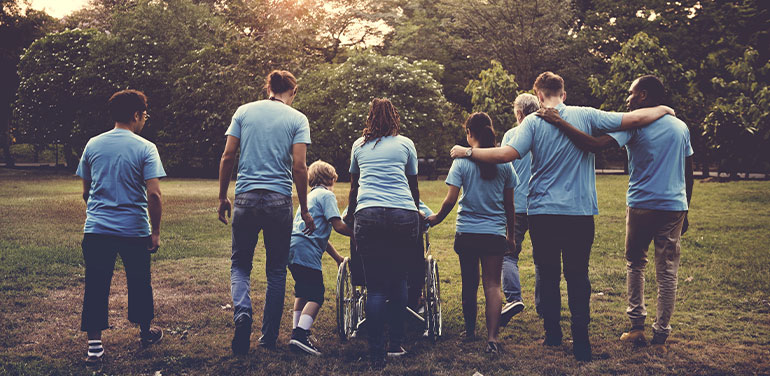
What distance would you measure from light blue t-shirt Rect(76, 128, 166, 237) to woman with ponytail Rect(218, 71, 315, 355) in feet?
1.89

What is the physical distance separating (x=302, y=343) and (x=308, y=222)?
35.4 inches

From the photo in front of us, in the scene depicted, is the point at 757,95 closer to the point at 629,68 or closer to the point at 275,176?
the point at 629,68

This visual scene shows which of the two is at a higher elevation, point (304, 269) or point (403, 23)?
point (403, 23)

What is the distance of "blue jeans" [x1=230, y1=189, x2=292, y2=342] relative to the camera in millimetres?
4586

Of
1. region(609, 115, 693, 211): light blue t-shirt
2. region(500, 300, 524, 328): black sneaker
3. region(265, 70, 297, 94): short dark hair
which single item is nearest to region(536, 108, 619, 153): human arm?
region(609, 115, 693, 211): light blue t-shirt

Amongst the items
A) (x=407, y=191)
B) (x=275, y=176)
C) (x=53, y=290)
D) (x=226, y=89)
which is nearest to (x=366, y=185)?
(x=407, y=191)

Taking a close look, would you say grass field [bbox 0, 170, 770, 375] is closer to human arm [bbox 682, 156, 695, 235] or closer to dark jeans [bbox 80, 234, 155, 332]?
dark jeans [bbox 80, 234, 155, 332]

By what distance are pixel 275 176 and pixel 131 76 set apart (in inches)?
1335

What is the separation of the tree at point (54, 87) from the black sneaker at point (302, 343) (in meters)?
→ 35.1

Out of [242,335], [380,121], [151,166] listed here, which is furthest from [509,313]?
[151,166]

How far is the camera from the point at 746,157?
19.1 m

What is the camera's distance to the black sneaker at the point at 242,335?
4.62 meters

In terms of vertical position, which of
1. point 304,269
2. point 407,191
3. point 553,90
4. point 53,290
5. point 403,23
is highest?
point 403,23

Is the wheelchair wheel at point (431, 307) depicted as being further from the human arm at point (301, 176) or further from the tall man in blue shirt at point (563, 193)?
the human arm at point (301, 176)
